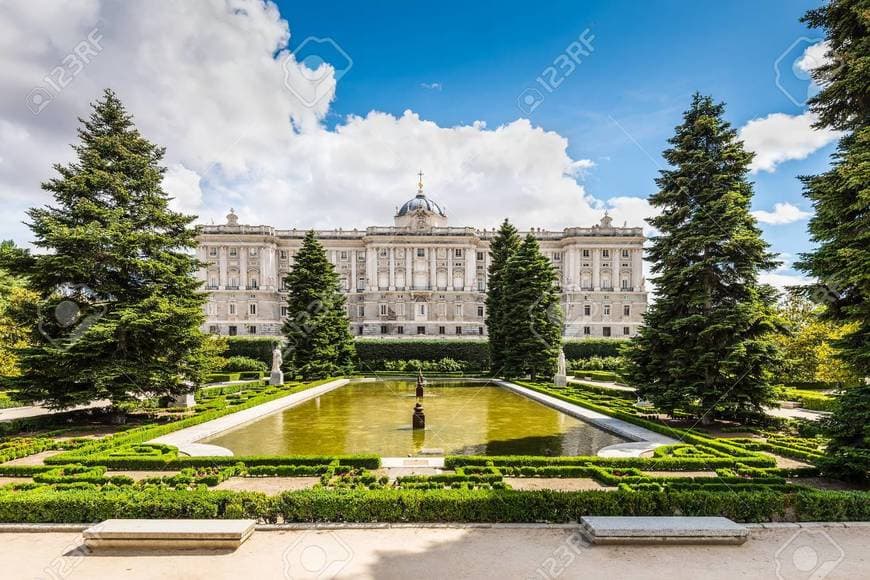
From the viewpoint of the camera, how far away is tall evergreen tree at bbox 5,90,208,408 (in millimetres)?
14242

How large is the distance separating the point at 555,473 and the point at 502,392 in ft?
56.4

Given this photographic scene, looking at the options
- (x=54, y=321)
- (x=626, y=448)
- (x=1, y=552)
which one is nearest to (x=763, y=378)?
(x=626, y=448)

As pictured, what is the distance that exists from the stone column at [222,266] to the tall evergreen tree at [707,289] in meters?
57.3

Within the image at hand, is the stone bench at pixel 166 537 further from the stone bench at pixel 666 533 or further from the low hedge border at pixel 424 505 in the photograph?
the stone bench at pixel 666 533

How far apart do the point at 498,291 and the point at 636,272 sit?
3541 centimetres

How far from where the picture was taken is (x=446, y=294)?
6356 cm

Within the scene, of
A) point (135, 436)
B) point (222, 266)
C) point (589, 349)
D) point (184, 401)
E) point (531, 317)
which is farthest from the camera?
point (222, 266)

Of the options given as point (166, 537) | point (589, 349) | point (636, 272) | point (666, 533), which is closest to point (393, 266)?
point (589, 349)

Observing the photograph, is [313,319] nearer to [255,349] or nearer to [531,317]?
[255,349]

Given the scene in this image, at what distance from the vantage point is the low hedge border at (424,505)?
719 cm

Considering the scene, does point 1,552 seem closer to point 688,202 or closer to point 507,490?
point 507,490

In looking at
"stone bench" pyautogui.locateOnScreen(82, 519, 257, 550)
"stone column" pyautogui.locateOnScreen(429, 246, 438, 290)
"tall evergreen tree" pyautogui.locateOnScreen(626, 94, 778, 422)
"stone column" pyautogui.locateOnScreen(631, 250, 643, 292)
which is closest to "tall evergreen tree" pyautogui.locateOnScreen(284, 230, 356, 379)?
"tall evergreen tree" pyautogui.locateOnScreen(626, 94, 778, 422)

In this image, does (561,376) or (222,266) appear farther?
(222,266)

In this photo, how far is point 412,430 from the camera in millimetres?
15109
